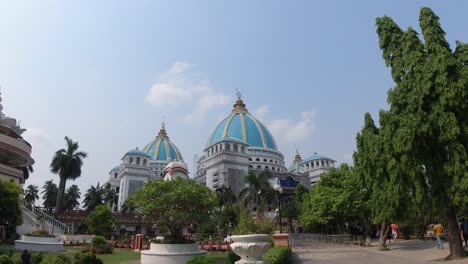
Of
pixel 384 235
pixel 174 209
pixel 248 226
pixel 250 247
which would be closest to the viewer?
pixel 250 247

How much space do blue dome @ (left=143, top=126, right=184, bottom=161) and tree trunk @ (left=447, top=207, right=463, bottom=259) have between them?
98310mm

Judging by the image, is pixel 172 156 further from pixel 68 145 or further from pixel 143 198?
pixel 143 198

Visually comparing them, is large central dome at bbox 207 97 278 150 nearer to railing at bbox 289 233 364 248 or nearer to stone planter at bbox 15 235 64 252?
railing at bbox 289 233 364 248

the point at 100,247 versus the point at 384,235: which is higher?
the point at 384,235

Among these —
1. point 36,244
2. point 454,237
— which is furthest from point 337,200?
point 36,244

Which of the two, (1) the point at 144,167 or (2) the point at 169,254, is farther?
(1) the point at 144,167

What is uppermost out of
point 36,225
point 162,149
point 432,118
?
point 162,149

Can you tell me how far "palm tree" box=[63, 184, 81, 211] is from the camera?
88688mm

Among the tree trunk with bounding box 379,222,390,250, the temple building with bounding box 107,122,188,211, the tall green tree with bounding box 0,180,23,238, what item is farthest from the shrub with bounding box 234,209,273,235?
the temple building with bounding box 107,122,188,211

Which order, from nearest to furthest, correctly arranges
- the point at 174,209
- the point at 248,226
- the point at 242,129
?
the point at 248,226 < the point at 174,209 < the point at 242,129

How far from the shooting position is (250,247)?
Answer: 13141 mm

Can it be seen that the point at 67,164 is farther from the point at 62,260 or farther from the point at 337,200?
the point at 62,260

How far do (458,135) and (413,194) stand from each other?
369cm

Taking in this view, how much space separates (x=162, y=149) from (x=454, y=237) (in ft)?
338
